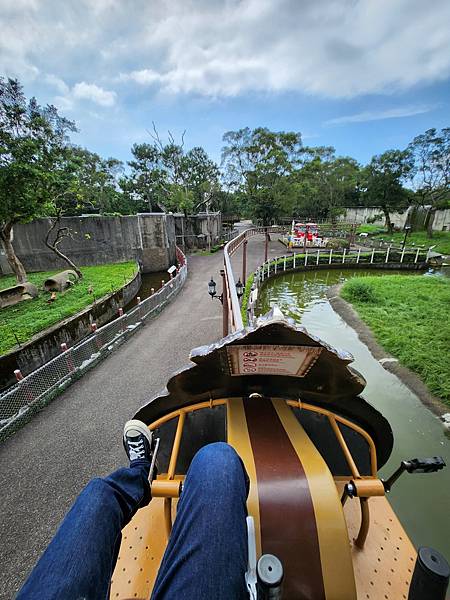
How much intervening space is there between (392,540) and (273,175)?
27.9 metres

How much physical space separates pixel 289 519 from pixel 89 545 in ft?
3.13

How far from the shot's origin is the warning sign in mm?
1459

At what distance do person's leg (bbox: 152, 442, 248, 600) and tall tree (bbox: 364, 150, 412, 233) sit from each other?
37.2 meters

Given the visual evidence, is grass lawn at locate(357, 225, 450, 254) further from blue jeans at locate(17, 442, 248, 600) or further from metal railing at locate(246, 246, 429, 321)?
blue jeans at locate(17, 442, 248, 600)

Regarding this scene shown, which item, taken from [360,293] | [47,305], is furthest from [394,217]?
[47,305]

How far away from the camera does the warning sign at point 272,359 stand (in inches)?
57.4

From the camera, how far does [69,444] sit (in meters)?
4.55

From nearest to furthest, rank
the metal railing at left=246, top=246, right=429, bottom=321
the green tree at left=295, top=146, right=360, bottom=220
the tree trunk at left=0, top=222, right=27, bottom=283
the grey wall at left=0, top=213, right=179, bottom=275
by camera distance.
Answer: the tree trunk at left=0, top=222, right=27, bottom=283
the grey wall at left=0, top=213, right=179, bottom=275
the metal railing at left=246, top=246, right=429, bottom=321
the green tree at left=295, top=146, right=360, bottom=220

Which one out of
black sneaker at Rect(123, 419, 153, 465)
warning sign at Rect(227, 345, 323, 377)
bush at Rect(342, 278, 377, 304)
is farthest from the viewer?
bush at Rect(342, 278, 377, 304)

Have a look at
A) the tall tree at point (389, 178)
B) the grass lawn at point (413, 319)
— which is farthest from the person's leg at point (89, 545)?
the tall tree at point (389, 178)

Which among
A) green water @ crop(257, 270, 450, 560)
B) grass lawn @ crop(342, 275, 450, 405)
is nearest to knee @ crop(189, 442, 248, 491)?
green water @ crop(257, 270, 450, 560)

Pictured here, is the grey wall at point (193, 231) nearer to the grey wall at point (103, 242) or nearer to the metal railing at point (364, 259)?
the grey wall at point (103, 242)

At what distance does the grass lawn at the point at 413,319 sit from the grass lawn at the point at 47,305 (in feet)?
36.8

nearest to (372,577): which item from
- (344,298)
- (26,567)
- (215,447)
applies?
(215,447)
